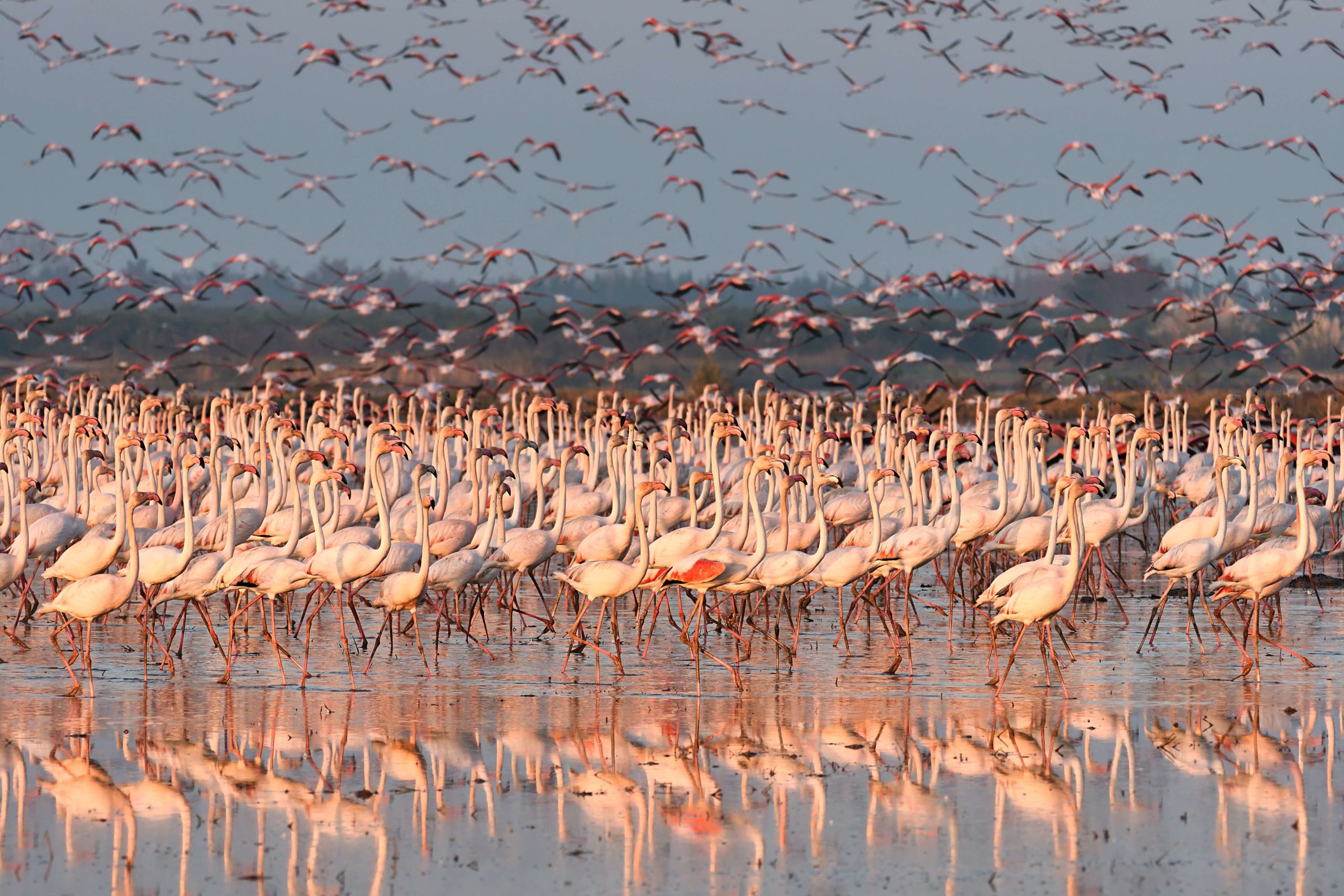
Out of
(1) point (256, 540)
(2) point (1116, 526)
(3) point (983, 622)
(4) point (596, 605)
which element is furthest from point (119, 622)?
(2) point (1116, 526)

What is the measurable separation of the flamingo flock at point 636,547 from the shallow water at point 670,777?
1.57 feet

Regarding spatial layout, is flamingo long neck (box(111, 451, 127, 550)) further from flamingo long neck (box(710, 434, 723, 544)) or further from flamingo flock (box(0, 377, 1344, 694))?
flamingo long neck (box(710, 434, 723, 544))

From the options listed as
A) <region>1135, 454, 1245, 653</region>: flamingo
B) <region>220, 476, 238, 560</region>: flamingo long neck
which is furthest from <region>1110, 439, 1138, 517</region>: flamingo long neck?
<region>220, 476, 238, 560</region>: flamingo long neck

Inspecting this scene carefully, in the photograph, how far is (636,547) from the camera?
1612cm

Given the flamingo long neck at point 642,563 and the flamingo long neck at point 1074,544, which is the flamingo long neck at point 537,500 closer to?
the flamingo long neck at point 642,563

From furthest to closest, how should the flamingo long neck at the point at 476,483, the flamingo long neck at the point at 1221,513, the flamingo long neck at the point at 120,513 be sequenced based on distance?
the flamingo long neck at the point at 476,483, the flamingo long neck at the point at 1221,513, the flamingo long neck at the point at 120,513

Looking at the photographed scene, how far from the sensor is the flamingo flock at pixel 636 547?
1366 cm

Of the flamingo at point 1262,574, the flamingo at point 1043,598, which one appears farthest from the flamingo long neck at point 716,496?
the flamingo at point 1262,574

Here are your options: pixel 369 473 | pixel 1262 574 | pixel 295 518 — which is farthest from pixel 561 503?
pixel 1262 574

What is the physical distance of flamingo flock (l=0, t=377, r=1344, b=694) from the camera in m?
13.7

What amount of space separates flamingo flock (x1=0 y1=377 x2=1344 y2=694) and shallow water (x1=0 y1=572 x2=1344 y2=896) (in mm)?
478

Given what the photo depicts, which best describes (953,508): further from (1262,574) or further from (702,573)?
(702,573)

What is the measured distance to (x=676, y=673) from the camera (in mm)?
13500

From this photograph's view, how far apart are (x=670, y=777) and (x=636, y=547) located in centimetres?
643
